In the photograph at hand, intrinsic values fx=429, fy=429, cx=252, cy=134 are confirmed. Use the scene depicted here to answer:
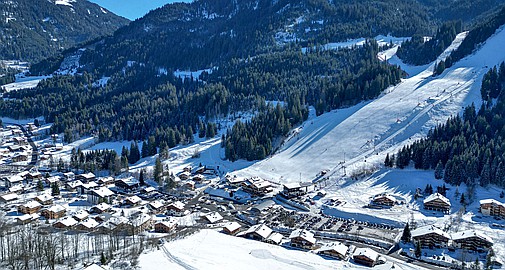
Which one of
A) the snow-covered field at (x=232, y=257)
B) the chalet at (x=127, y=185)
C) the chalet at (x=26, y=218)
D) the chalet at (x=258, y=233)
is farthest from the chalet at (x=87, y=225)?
the chalet at (x=258, y=233)

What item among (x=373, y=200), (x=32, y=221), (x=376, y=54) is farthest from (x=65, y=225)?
(x=376, y=54)

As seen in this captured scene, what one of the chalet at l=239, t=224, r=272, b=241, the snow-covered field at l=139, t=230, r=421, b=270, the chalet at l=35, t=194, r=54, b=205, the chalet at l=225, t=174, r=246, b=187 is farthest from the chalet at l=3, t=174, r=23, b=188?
the chalet at l=239, t=224, r=272, b=241

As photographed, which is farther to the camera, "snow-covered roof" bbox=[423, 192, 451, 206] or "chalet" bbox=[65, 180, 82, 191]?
"chalet" bbox=[65, 180, 82, 191]

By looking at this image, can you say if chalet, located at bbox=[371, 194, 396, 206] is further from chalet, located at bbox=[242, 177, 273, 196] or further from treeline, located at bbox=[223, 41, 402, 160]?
treeline, located at bbox=[223, 41, 402, 160]

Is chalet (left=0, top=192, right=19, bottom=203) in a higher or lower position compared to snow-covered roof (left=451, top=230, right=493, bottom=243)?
lower

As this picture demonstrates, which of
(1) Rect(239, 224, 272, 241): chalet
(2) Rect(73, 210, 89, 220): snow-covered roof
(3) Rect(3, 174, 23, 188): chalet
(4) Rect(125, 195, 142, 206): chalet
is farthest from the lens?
(3) Rect(3, 174, 23, 188): chalet

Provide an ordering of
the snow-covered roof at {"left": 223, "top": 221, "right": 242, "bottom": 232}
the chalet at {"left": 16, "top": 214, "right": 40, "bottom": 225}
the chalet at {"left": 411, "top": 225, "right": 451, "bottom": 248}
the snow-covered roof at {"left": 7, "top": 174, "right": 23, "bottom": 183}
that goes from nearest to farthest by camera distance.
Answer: the chalet at {"left": 411, "top": 225, "right": 451, "bottom": 248} < the snow-covered roof at {"left": 223, "top": 221, "right": 242, "bottom": 232} < the chalet at {"left": 16, "top": 214, "right": 40, "bottom": 225} < the snow-covered roof at {"left": 7, "top": 174, "right": 23, "bottom": 183}

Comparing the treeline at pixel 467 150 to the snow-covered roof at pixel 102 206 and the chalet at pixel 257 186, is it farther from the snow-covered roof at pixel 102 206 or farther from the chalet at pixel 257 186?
the snow-covered roof at pixel 102 206

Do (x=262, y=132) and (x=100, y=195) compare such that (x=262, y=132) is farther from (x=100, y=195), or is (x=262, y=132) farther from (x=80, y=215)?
(x=80, y=215)
